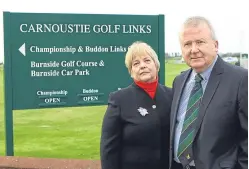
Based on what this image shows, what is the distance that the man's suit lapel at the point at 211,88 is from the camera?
2.09 metres

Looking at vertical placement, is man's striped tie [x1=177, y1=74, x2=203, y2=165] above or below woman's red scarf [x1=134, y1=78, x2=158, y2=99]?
below

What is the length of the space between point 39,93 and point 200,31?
3138mm

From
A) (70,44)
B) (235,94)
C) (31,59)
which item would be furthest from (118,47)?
(235,94)

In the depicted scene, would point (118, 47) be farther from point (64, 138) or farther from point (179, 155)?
point (179, 155)

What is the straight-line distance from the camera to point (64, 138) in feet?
19.4

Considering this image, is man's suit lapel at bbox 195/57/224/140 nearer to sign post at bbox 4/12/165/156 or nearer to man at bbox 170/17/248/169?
man at bbox 170/17/248/169

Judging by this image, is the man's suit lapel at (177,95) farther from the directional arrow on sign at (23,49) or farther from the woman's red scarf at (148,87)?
the directional arrow on sign at (23,49)

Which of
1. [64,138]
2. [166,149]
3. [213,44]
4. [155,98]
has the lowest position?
[64,138]

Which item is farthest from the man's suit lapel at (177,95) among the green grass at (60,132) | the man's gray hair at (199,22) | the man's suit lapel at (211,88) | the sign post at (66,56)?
the green grass at (60,132)

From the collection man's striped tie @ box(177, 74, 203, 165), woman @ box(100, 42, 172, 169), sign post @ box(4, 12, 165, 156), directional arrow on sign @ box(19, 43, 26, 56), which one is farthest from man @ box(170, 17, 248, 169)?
directional arrow on sign @ box(19, 43, 26, 56)

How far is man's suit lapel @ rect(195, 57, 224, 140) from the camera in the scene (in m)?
2.09

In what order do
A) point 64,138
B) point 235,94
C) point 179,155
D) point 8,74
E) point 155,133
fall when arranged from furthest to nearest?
1. point 64,138
2. point 8,74
3. point 155,133
4. point 179,155
5. point 235,94

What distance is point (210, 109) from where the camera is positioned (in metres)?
2.06

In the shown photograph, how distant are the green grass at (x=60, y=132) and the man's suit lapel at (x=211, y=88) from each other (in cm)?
357
